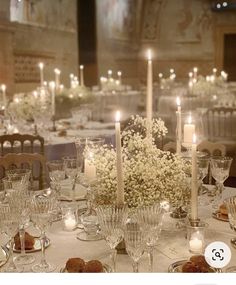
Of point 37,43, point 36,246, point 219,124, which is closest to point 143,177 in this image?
point 36,246

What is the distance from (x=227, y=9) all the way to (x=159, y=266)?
46.0 feet

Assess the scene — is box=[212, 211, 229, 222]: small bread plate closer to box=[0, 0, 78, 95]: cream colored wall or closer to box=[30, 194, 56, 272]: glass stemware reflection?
box=[30, 194, 56, 272]: glass stemware reflection

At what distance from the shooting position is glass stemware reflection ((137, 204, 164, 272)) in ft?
5.32

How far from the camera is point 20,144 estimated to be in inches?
173

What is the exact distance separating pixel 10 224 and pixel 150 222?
1.57 ft

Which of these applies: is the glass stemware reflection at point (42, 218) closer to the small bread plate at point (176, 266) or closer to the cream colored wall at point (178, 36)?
the small bread plate at point (176, 266)

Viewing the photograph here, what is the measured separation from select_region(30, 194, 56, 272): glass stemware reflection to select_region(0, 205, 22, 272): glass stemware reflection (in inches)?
2.8

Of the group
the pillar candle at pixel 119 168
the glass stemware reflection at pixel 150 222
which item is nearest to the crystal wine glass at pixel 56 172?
the pillar candle at pixel 119 168

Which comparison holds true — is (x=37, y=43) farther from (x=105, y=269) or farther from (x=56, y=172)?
(x=105, y=269)

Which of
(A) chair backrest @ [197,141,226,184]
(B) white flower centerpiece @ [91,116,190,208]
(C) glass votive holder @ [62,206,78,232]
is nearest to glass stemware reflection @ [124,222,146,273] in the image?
(B) white flower centerpiece @ [91,116,190,208]

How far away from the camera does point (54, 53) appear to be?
10.4m

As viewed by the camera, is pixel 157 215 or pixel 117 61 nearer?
pixel 157 215
